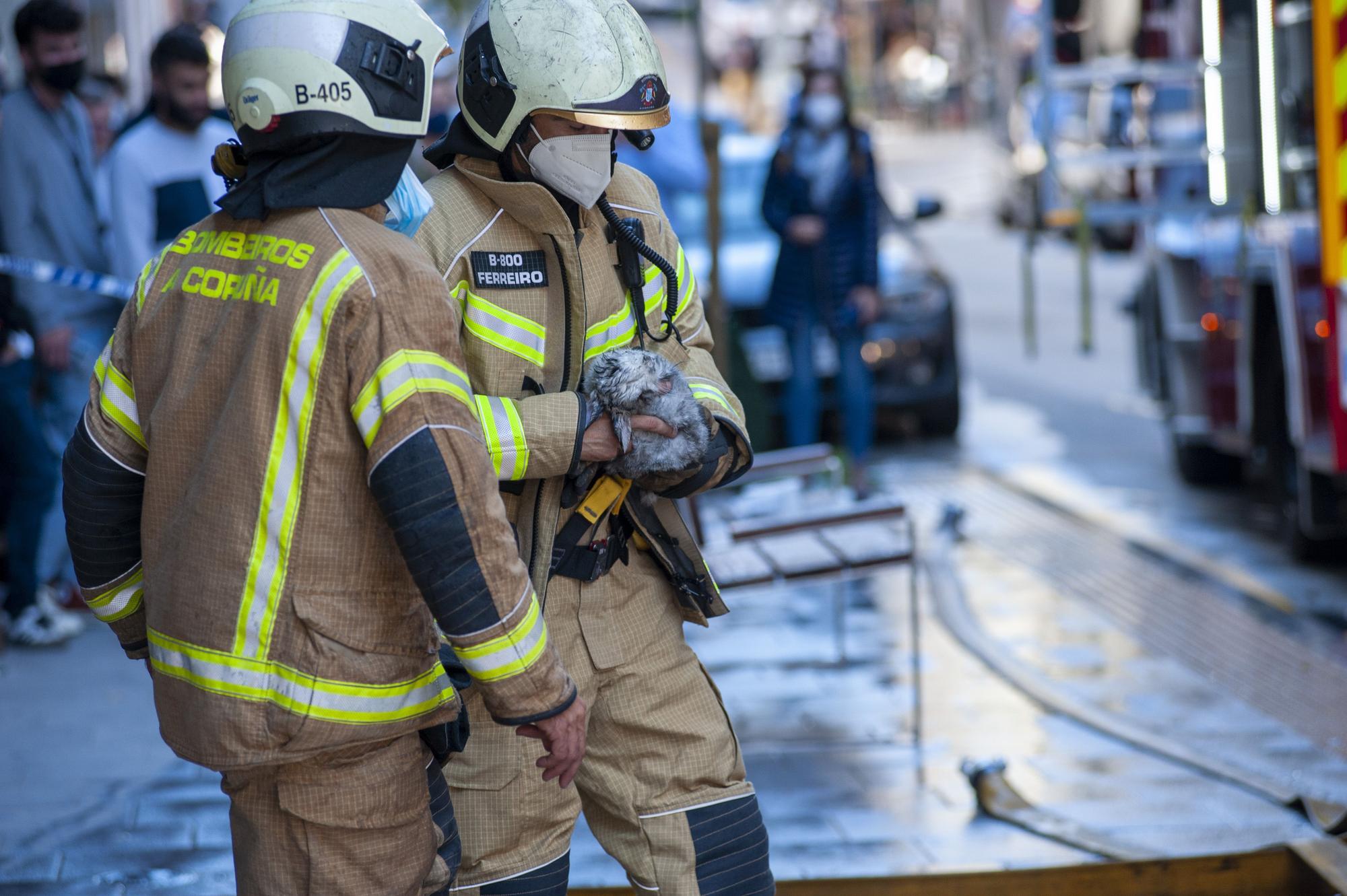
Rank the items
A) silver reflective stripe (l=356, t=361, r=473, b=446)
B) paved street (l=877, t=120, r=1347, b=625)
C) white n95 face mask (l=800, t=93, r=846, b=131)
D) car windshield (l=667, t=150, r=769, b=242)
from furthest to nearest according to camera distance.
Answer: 1. car windshield (l=667, t=150, r=769, b=242)
2. white n95 face mask (l=800, t=93, r=846, b=131)
3. paved street (l=877, t=120, r=1347, b=625)
4. silver reflective stripe (l=356, t=361, r=473, b=446)

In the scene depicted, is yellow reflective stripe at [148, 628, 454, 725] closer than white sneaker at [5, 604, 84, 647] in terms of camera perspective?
Yes

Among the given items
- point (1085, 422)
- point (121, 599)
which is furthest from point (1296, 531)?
point (121, 599)

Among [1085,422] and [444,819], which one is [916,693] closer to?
[444,819]

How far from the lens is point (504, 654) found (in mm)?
2246

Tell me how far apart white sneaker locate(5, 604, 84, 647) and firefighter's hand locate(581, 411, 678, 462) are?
157 inches

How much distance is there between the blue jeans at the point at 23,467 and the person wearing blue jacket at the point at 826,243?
3.70 meters

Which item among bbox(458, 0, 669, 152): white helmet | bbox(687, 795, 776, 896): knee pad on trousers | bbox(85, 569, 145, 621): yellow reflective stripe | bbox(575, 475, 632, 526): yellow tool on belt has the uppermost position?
bbox(458, 0, 669, 152): white helmet

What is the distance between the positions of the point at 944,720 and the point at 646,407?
2819mm

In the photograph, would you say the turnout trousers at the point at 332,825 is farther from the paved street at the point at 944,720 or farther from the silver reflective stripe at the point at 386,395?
the paved street at the point at 944,720

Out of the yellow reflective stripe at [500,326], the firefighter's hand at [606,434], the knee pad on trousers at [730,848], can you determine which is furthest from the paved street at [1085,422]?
the yellow reflective stripe at [500,326]

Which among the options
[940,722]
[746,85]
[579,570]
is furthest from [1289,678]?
[746,85]

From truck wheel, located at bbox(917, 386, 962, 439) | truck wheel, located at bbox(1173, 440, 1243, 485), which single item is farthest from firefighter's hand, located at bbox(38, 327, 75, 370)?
truck wheel, located at bbox(1173, 440, 1243, 485)

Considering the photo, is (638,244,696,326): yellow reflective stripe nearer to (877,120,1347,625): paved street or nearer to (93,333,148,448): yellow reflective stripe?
(93,333,148,448): yellow reflective stripe

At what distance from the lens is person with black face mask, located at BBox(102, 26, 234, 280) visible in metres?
5.78
